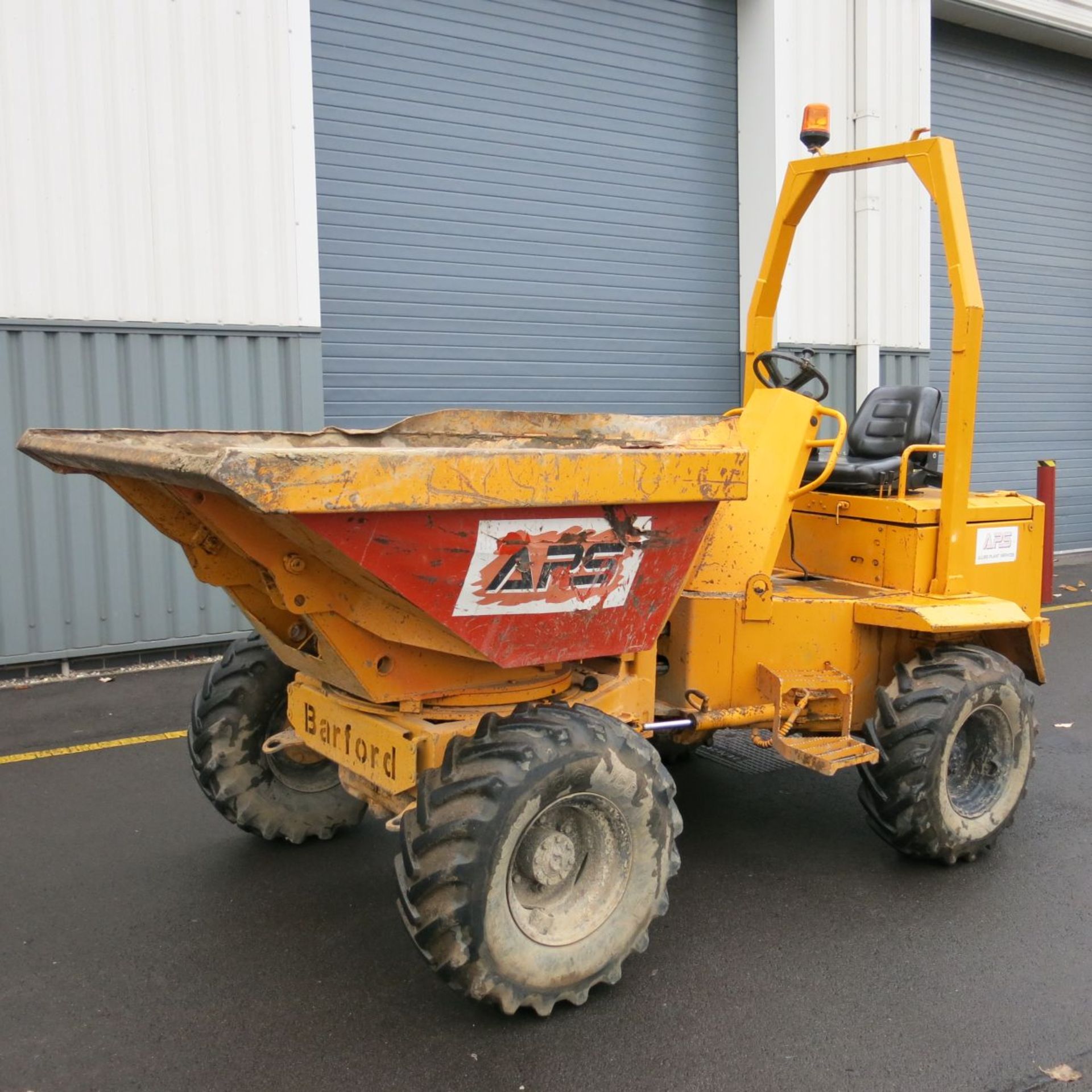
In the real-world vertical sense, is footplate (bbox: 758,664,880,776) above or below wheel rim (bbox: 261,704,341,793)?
above

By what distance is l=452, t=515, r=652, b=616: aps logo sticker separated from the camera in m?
3.10

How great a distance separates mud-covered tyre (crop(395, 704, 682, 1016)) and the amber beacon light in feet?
9.43

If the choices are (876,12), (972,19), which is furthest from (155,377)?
(972,19)

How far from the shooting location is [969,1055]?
10.5 feet

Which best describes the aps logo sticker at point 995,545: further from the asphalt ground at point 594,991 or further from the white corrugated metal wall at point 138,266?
the white corrugated metal wall at point 138,266

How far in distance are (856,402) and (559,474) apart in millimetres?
8521

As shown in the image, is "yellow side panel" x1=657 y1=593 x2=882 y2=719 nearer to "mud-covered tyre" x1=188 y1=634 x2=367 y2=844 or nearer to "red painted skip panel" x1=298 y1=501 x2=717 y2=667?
"red painted skip panel" x1=298 y1=501 x2=717 y2=667

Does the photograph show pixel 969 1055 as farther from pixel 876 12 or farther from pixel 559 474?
pixel 876 12

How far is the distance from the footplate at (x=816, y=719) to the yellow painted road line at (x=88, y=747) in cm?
358

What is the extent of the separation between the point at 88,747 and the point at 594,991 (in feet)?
12.1

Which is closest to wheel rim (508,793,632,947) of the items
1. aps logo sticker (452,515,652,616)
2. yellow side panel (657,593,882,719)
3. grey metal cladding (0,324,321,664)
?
aps logo sticker (452,515,652,616)

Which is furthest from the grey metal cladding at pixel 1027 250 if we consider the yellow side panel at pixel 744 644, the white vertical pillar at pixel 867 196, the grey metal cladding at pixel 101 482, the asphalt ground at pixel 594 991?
the yellow side panel at pixel 744 644

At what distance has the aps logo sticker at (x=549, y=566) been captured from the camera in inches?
122

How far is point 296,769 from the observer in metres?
4.55
